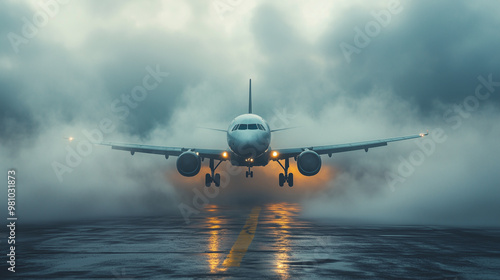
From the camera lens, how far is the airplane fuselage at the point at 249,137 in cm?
4075

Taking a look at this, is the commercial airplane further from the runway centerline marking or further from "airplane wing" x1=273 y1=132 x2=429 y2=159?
the runway centerline marking

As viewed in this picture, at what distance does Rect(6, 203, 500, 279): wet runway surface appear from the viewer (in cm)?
1395

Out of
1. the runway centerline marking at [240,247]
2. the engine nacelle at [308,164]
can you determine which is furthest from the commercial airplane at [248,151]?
the runway centerline marking at [240,247]

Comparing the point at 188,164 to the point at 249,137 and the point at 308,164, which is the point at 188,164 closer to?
the point at 249,137

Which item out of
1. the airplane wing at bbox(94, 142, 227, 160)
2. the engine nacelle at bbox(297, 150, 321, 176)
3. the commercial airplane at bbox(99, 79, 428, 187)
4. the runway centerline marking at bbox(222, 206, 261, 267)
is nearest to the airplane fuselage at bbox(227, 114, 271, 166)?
the commercial airplane at bbox(99, 79, 428, 187)

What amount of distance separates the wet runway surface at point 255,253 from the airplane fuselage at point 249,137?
14.2 meters

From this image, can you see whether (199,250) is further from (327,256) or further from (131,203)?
(131,203)

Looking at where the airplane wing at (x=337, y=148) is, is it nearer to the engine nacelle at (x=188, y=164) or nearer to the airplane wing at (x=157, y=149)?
the airplane wing at (x=157, y=149)

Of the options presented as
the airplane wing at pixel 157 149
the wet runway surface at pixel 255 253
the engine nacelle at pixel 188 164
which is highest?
the airplane wing at pixel 157 149

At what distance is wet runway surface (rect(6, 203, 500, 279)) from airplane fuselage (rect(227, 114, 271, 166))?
14.2 m

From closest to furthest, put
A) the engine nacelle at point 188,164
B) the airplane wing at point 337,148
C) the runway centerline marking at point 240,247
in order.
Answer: the runway centerline marking at point 240,247 → the engine nacelle at point 188,164 → the airplane wing at point 337,148

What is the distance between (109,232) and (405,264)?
49.6 feet

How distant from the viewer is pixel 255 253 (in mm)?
17562

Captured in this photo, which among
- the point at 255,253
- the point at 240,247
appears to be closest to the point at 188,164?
the point at 240,247
